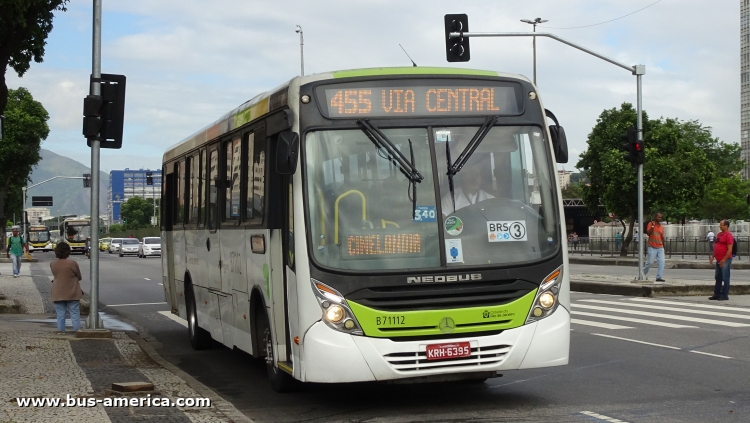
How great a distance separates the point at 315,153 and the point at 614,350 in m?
5.90

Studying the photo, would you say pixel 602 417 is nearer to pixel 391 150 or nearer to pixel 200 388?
pixel 391 150

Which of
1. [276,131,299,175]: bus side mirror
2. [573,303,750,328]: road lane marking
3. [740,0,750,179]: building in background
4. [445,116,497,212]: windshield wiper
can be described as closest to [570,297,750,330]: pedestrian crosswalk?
[573,303,750,328]: road lane marking

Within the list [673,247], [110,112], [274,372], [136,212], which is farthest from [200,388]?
[136,212]

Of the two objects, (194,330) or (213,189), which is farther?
(194,330)

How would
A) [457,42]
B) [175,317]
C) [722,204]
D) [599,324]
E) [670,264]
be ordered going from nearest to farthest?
[599,324]
[175,317]
[457,42]
[670,264]
[722,204]

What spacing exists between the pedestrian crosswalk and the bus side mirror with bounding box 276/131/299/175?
8744 millimetres

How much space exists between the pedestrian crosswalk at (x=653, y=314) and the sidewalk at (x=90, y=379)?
7.36 metres

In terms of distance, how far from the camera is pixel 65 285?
16.0 m

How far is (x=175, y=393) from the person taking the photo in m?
9.56

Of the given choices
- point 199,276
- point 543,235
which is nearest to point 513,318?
point 543,235

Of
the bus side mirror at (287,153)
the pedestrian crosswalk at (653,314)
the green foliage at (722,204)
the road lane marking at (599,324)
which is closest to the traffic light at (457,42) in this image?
the pedestrian crosswalk at (653,314)

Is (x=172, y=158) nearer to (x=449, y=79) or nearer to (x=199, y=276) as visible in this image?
(x=199, y=276)

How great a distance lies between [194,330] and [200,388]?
4.22m

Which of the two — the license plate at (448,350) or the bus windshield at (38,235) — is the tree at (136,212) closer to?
the bus windshield at (38,235)
